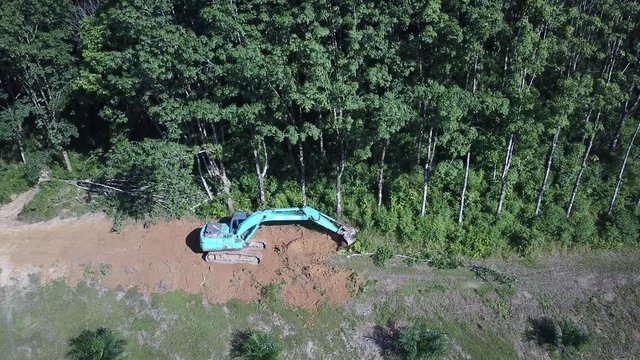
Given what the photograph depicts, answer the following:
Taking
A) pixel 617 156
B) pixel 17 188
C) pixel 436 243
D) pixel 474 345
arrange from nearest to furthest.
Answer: pixel 474 345
pixel 436 243
pixel 617 156
pixel 17 188

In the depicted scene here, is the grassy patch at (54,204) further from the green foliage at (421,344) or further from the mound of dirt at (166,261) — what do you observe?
the green foliage at (421,344)

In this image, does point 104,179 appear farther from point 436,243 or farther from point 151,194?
point 436,243

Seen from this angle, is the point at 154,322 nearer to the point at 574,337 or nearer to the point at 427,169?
the point at 427,169

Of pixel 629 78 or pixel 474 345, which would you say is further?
pixel 629 78

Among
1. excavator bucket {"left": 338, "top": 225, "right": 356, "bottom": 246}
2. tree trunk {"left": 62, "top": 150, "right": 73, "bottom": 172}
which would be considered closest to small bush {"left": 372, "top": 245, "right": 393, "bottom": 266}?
excavator bucket {"left": 338, "top": 225, "right": 356, "bottom": 246}

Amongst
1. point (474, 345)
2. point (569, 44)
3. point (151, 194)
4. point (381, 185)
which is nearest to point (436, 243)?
point (381, 185)

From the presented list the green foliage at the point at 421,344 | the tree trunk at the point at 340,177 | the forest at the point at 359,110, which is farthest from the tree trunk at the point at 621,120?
the green foliage at the point at 421,344

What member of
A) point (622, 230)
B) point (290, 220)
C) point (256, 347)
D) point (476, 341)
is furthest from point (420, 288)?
point (622, 230)

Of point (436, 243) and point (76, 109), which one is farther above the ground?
point (76, 109)
